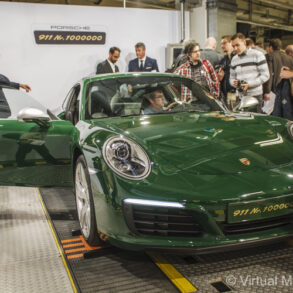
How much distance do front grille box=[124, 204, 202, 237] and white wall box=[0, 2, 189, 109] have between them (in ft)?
19.9

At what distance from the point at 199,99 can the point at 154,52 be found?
5.30 meters

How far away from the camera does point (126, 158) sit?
2295 millimetres

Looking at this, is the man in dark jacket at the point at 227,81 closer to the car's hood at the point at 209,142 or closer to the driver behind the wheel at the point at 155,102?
the driver behind the wheel at the point at 155,102

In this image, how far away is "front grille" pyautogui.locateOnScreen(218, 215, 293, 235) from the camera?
2.06m

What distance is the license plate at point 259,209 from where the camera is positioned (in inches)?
79.0

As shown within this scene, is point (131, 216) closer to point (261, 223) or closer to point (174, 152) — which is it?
point (174, 152)

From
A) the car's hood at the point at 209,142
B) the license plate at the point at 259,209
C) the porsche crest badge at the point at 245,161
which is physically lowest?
the license plate at the point at 259,209

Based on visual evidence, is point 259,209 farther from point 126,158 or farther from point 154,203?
point 126,158

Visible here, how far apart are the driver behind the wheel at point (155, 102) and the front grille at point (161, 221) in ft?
4.43

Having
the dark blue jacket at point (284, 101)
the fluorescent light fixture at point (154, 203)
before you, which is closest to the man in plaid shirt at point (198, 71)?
the dark blue jacket at point (284, 101)

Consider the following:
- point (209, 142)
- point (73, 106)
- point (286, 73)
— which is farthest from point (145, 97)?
point (286, 73)

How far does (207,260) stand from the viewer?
2418mm

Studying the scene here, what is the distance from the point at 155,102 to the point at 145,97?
96 millimetres

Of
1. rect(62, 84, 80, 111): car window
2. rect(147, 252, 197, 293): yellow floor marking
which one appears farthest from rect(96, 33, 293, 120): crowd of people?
rect(147, 252, 197, 293): yellow floor marking
